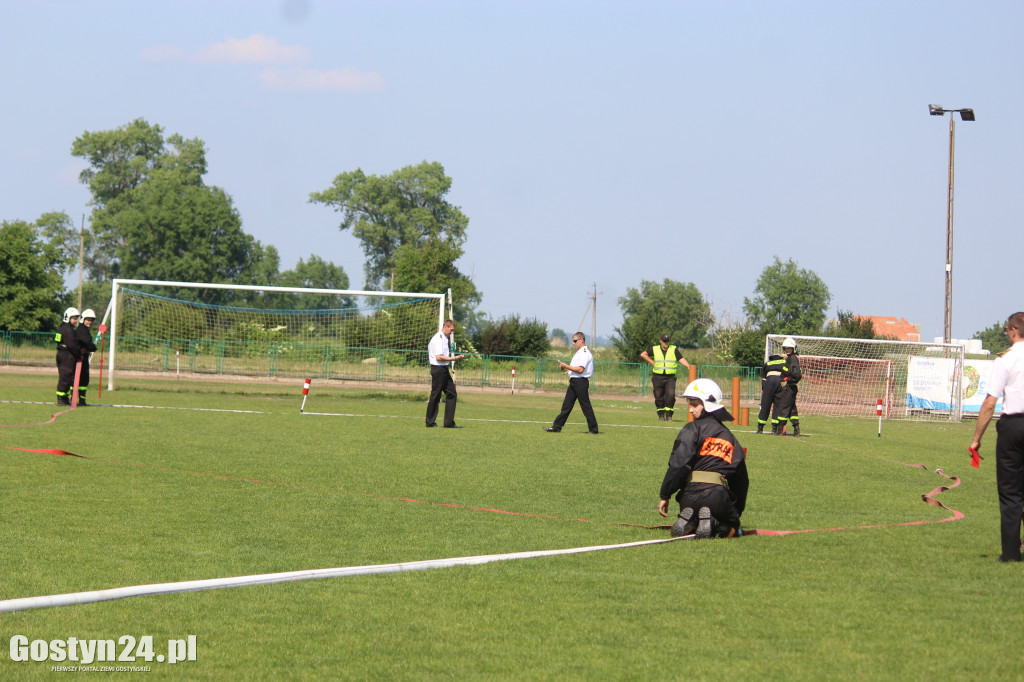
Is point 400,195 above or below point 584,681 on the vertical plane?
above

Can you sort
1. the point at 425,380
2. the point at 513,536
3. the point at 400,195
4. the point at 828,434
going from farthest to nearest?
the point at 400,195, the point at 425,380, the point at 828,434, the point at 513,536

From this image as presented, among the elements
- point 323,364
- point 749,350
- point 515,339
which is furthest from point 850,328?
point 323,364

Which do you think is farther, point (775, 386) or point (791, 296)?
point (791, 296)

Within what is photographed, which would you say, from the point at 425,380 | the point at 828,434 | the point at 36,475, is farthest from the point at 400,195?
the point at 36,475

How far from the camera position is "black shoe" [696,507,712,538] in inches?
327

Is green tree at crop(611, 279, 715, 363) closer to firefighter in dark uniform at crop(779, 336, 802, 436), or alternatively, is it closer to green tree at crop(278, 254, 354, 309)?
green tree at crop(278, 254, 354, 309)

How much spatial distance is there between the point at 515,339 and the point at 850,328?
20321 mm

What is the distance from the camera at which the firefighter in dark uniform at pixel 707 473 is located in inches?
326

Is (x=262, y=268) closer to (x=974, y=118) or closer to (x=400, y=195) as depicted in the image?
(x=400, y=195)

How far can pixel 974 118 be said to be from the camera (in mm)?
34438

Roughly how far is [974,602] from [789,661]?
1961mm

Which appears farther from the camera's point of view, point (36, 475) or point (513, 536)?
point (36, 475)

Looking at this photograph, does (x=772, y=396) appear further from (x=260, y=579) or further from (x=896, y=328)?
(x=896, y=328)

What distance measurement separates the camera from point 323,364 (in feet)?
131
